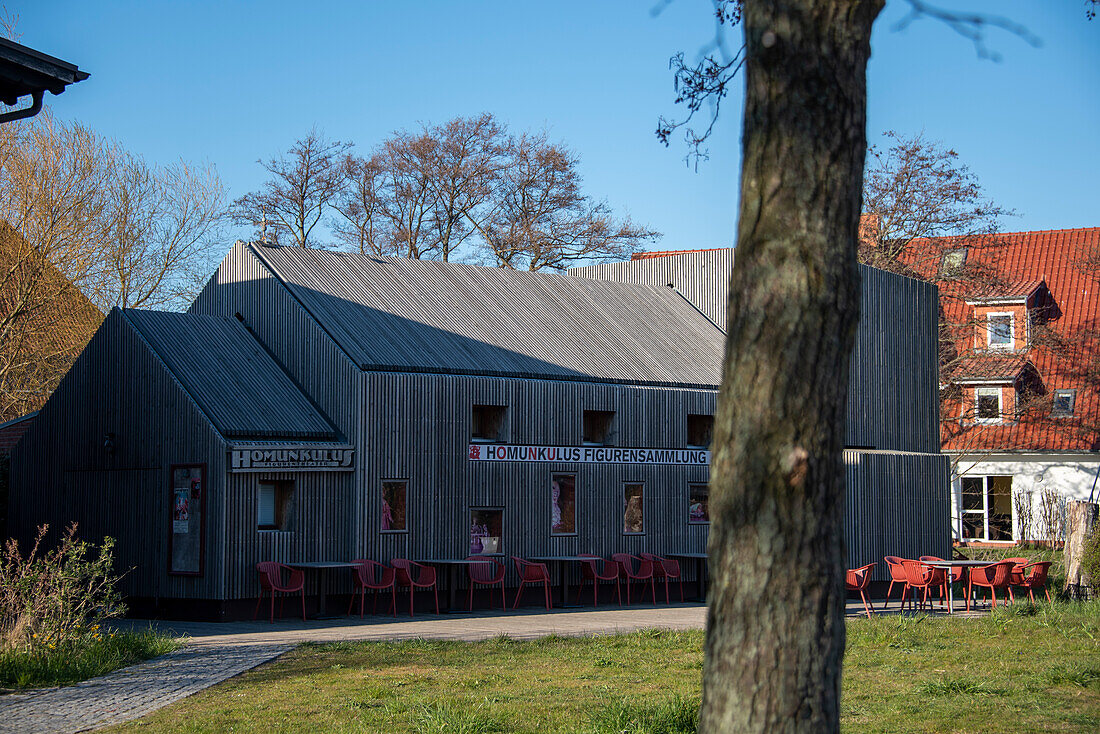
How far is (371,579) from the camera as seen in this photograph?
65.8 ft

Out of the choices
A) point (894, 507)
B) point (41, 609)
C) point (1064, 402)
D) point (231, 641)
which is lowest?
point (231, 641)

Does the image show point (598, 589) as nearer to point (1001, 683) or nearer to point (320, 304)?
point (320, 304)

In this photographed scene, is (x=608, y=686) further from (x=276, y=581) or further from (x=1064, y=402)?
(x=1064, y=402)

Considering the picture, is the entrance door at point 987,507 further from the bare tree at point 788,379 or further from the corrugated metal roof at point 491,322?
the bare tree at point 788,379

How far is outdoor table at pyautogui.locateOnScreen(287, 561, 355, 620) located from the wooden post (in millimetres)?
11594

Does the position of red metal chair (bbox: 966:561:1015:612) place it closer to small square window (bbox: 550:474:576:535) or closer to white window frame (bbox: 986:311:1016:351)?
small square window (bbox: 550:474:576:535)

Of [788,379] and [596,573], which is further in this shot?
[596,573]

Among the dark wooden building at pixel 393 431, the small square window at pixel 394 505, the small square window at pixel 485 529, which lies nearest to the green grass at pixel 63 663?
the dark wooden building at pixel 393 431

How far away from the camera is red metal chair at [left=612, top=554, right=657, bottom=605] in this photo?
22906 mm

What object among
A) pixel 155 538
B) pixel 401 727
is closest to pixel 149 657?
pixel 401 727

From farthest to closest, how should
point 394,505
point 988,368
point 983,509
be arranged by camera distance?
point 983,509, point 988,368, point 394,505

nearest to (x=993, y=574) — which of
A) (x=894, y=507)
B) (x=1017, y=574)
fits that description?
(x=1017, y=574)

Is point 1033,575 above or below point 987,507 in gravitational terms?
below

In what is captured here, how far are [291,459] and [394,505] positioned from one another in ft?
7.13
